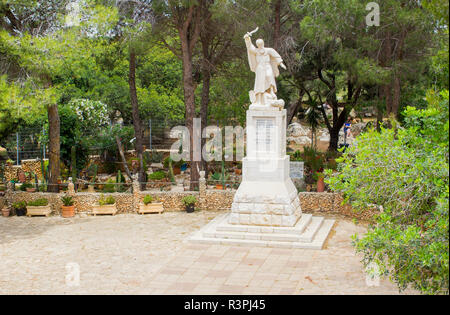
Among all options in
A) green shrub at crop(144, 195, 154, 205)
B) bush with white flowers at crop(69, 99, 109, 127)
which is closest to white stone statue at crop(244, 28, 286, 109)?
green shrub at crop(144, 195, 154, 205)

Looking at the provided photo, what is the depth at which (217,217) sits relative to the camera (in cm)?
1803

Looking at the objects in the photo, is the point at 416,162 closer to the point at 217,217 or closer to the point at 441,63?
the point at 441,63

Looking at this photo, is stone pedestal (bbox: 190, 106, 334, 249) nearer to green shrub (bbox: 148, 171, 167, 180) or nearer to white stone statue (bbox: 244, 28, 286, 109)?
white stone statue (bbox: 244, 28, 286, 109)

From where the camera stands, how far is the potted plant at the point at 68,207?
62.4 ft

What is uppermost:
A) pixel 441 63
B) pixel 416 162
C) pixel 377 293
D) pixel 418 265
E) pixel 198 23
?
pixel 198 23

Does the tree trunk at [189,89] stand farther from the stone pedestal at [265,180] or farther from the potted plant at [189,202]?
the stone pedestal at [265,180]

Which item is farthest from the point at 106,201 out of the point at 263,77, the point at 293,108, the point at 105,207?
the point at 293,108

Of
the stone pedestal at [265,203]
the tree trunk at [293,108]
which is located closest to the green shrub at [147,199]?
the stone pedestal at [265,203]

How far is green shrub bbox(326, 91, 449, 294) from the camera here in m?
8.40

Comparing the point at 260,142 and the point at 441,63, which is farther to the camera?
the point at 260,142

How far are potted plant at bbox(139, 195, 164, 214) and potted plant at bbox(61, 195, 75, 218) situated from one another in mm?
2370

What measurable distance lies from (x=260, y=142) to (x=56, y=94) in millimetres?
7321

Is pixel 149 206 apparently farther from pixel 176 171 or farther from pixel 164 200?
pixel 176 171

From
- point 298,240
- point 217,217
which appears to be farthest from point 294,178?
point 298,240
